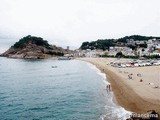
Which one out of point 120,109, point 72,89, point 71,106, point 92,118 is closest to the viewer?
point 92,118

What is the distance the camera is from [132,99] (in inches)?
1644

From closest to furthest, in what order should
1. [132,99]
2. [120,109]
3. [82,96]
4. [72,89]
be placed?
[120,109]
[132,99]
[82,96]
[72,89]

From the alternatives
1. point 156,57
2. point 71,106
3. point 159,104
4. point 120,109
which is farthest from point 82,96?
point 156,57

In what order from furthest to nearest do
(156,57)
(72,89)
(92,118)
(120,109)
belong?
(156,57)
(72,89)
(120,109)
(92,118)

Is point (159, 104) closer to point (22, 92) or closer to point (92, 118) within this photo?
Answer: point (92, 118)

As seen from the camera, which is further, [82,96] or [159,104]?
[82,96]

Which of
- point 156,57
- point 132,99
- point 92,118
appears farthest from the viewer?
point 156,57

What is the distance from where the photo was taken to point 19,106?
39.2m

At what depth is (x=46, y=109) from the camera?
123ft

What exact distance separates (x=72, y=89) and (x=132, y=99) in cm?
1510

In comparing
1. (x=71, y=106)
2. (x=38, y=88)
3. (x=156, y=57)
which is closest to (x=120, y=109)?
(x=71, y=106)

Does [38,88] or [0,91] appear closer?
[0,91]

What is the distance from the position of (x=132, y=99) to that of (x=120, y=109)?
5.79 m

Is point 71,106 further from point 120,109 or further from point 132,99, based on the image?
point 132,99
